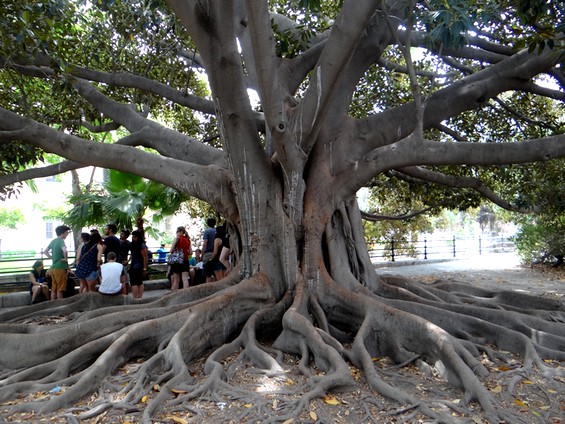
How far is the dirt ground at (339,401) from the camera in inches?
148

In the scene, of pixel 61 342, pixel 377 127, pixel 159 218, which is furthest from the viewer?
pixel 159 218

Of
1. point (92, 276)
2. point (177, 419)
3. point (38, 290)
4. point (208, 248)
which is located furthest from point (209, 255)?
point (177, 419)

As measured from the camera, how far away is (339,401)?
4078 mm

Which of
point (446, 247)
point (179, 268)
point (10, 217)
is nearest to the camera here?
point (179, 268)

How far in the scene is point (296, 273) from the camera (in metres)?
6.35

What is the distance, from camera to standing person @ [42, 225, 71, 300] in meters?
8.41

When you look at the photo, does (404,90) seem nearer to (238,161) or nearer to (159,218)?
(238,161)

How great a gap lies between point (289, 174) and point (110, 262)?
3.28 metres

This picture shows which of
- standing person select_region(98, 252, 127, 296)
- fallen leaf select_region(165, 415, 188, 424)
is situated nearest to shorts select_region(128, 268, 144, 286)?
standing person select_region(98, 252, 127, 296)

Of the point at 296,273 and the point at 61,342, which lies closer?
the point at 61,342

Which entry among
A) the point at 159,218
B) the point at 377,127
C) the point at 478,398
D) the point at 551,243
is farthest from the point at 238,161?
the point at 551,243

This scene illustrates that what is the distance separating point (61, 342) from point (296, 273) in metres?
2.80

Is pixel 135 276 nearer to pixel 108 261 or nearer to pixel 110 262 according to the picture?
pixel 108 261

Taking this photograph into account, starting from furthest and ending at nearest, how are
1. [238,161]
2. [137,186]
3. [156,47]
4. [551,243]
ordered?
[551,243]
[137,186]
[156,47]
[238,161]
